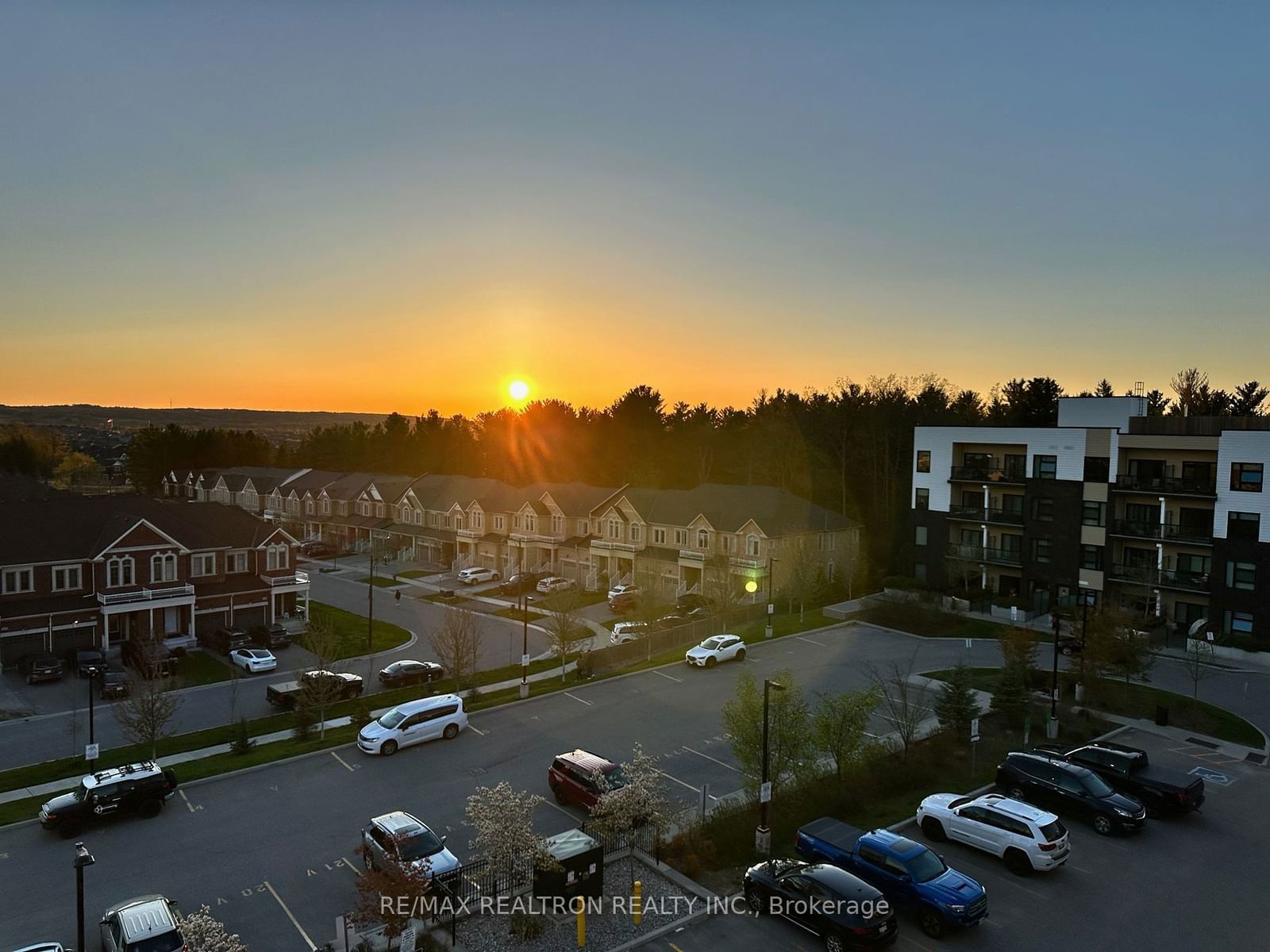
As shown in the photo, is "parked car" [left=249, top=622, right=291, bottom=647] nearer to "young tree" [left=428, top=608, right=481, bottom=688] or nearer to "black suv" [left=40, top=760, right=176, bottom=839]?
"young tree" [left=428, top=608, right=481, bottom=688]

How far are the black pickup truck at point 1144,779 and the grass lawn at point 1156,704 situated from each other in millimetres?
7886

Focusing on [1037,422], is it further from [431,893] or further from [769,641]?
[431,893]

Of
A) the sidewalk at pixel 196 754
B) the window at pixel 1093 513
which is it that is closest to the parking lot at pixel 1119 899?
Result: the sidewalk at pixel 196 754

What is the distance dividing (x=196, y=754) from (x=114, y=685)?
10.5 meters

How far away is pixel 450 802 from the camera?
77.1ft

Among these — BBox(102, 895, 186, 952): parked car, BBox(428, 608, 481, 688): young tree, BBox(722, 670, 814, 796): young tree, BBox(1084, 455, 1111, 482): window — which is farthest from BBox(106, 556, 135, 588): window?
BBox(1084, 455, 1111, 482): window

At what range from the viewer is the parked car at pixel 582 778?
72.1 ft

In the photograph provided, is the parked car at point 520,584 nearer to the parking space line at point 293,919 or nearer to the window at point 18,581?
the window at point 18,581

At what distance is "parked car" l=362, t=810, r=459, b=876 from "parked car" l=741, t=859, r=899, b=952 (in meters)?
6.93

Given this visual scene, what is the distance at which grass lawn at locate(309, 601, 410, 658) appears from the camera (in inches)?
1694

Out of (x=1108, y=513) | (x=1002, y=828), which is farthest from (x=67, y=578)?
(x=1108, y=513)

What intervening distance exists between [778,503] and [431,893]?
148 feet

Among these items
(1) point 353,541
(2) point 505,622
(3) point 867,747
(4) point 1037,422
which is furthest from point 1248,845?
(1) point 353,541

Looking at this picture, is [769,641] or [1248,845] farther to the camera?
[769,641]
